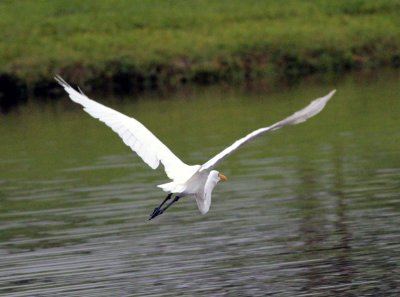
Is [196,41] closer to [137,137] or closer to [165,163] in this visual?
[137,137]

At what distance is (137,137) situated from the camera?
44.8 feet

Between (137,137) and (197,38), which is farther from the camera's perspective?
(197,38)

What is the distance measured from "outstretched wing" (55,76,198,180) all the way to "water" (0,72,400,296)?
46.8 inches

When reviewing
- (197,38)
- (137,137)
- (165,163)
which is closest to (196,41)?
(197,38)

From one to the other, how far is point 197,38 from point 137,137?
26563 millimetres

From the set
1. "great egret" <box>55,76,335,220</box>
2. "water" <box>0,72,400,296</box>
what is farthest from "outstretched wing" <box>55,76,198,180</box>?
"water" <box>0,72,400,296</box>

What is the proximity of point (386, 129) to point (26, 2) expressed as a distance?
2676 cm

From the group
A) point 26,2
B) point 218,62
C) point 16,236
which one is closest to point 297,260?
point 16,236

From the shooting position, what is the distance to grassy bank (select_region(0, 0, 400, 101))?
37375mm

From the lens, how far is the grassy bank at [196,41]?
37.4m

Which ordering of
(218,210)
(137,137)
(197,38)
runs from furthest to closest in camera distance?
(197,38) < (218,210) < (137,137)

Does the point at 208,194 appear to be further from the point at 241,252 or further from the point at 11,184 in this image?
the point at 11,184

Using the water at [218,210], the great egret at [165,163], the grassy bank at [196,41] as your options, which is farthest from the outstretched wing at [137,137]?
the grassy bank at [196,41]

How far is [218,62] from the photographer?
123 feet
